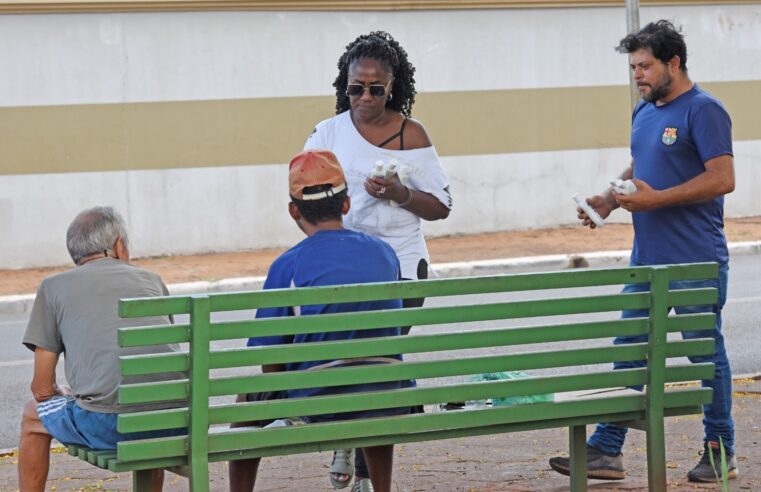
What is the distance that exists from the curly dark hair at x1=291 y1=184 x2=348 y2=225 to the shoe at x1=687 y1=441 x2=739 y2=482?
1.92m

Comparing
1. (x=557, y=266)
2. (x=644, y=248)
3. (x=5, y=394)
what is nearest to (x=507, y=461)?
(x=644, y=248)

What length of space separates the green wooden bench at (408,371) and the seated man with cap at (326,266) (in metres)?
0.13

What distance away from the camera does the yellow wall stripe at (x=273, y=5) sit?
16141 mm

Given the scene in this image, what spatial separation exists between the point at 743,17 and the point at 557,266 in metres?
6.02

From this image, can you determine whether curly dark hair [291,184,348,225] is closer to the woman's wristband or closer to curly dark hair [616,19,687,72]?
the woman's wristband

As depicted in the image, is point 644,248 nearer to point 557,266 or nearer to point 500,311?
point 500,311

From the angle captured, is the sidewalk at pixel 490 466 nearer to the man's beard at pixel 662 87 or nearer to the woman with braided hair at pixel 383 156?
the woman with braided hair at pixel 383 156

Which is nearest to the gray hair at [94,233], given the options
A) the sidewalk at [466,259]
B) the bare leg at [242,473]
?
the bare leg at [242,473]

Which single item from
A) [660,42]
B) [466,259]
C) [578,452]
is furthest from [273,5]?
[578,452]

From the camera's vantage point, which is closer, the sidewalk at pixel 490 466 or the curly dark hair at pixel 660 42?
the curly dark hair at pixel 660 42

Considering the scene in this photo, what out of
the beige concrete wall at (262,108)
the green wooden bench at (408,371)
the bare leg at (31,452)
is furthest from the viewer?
the beige concrete wall at (262,108)

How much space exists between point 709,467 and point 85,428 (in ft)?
8.48

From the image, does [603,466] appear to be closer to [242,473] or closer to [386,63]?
[242,473]

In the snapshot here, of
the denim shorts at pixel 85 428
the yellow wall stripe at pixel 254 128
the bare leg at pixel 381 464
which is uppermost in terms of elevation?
the yellow wall stripe at pixel 254 128
